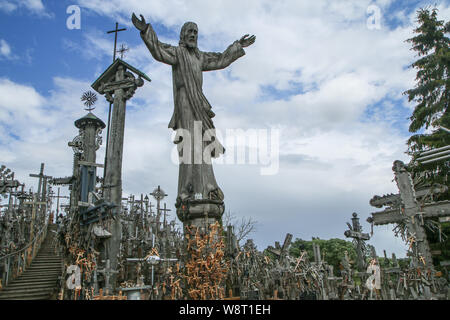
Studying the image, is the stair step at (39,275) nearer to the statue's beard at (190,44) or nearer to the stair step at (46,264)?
the stair step at (46,264)

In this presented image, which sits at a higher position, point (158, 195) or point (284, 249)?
point (158, 195)

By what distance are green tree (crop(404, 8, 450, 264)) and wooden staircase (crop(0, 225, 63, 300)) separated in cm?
1410

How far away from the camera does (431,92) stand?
574 inches

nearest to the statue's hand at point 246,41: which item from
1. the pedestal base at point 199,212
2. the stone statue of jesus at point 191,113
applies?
the stone statue of jesus at point 191,113

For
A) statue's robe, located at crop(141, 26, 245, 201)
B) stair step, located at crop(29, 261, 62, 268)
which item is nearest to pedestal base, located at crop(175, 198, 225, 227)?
statue's robe, located at crop(141, 26, 245, 201)

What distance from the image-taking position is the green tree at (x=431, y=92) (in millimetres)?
12984

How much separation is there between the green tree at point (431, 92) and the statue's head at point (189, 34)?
991 cm

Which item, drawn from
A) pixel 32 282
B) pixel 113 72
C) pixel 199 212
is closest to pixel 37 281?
pixel 32 282

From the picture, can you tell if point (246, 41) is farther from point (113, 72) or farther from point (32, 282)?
point (32, 282)

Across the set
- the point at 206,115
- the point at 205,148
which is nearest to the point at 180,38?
the point at 206,115

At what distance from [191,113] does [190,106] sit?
19 centimetres

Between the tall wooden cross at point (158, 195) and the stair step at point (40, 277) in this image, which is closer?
the stair step at point (40, 277)
